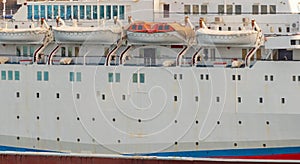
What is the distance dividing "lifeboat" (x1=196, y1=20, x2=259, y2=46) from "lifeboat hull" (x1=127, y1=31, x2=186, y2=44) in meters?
0.85

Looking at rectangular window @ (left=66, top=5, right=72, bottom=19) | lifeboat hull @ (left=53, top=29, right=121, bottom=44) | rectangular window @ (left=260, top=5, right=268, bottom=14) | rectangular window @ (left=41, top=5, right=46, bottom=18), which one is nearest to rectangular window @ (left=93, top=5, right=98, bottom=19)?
Answer: rectangular window @ (left=66, top=5, right=72, bottom=19)

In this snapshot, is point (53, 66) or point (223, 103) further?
point (53, 66)

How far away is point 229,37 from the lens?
30984 mm

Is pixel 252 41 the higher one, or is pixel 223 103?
pixel 252 41

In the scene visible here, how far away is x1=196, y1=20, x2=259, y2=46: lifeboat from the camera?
30906mm

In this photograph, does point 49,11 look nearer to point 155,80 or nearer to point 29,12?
point 29,12

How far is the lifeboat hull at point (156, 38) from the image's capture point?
31797 millimetres

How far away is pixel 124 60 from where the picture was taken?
32.4 meters

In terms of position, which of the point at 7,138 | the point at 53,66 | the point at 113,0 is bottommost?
the point at 7,138

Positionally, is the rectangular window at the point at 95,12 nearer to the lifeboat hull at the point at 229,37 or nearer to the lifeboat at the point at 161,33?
the lifeboat at the point at 161,33

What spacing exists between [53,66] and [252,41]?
21.5ft

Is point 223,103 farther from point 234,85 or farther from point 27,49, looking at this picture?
point 27,49

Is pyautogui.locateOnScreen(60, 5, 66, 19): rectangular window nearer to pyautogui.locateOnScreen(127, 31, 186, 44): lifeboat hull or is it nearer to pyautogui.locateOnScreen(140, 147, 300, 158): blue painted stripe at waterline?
pyautogui.locateOnScreen(127, 31, 186, 44): lifeboat hull

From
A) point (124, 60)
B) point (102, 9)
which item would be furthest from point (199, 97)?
point (102, 9)
